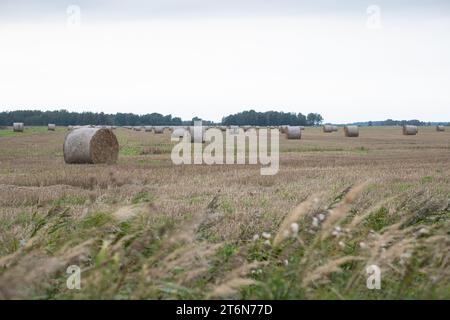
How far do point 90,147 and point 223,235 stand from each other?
13.3 metres

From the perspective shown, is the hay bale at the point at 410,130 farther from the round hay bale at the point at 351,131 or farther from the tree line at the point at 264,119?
the tree line at the point at 264,119

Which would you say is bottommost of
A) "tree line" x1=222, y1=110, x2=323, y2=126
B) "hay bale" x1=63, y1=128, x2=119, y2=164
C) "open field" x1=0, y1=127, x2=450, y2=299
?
"open field" x1=0, y1=127, x2=450, y2=299

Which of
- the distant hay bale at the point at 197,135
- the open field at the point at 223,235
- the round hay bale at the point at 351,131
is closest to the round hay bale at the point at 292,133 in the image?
the distant hay bale at the point at 197,135

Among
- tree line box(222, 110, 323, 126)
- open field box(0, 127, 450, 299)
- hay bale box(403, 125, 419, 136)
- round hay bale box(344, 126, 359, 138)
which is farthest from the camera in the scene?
tree line box(222, 110, 323, 126)

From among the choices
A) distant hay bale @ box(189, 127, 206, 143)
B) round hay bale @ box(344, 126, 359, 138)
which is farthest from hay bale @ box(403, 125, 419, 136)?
distant hay bale @ box(189, 127, 206, 143)

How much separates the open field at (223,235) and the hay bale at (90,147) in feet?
12.5

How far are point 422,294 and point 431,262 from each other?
2.83 feet

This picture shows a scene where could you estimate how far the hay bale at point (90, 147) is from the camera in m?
19.0

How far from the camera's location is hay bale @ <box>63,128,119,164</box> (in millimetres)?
18984

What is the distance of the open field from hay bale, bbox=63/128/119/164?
382 centimetres

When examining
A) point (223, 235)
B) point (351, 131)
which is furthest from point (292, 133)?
point (223, 235)

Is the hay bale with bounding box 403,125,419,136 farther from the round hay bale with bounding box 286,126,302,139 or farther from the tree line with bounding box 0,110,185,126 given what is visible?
the tree line with bounding box 0,110,185,126
